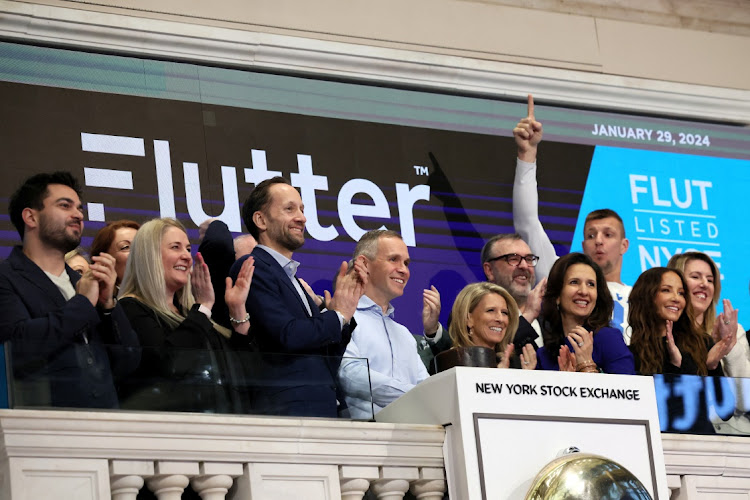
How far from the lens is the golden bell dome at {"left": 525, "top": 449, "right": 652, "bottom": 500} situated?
138 inches

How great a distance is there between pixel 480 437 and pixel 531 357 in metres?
1.12

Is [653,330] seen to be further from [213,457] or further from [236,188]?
[213,457]

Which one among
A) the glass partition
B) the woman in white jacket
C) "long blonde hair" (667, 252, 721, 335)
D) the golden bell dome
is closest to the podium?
the golden bell dome

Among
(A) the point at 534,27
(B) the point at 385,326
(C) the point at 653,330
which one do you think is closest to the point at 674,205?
(A) the point at 534,27

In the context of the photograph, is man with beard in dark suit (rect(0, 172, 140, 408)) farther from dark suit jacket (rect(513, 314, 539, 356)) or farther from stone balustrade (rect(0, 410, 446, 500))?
dark suit jacket (rect(513, 314, 539, 356))

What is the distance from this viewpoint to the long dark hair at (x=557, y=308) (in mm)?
5121

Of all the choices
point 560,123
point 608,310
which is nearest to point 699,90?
point 560,123

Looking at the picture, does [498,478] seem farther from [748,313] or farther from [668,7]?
[668,7]

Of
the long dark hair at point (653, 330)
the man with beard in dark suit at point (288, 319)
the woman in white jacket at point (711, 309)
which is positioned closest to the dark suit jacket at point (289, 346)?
the man with beard in dark suit at point (288, 319)

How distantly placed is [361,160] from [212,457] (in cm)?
348

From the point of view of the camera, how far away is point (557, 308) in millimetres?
5191

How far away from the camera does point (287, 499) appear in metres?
3.49

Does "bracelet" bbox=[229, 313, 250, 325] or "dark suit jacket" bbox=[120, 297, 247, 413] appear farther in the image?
"bracelet" bbox=[229, 313, 250, 325]

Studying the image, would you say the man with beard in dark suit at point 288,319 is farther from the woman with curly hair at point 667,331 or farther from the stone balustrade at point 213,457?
the woman with curly hair at point 667,331
